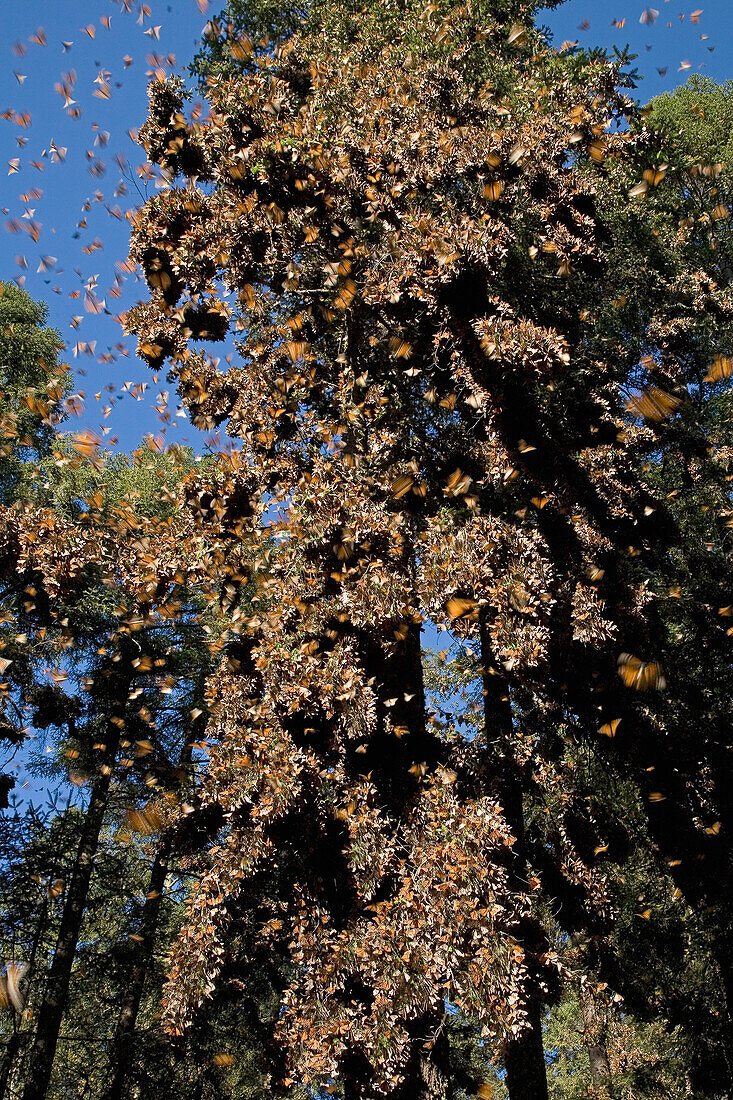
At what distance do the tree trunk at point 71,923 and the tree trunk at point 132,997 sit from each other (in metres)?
0.77

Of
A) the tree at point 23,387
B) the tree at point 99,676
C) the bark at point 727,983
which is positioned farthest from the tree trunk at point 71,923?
the bark at point 727,983

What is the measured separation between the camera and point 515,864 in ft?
20.3

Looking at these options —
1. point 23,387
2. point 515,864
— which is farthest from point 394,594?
point 23,387

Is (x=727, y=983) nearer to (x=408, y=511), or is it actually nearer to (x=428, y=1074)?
(x=428, y=1074)

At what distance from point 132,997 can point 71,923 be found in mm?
1676

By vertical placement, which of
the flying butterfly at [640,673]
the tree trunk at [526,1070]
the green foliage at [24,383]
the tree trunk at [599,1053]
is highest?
the green foliage at [24,383]

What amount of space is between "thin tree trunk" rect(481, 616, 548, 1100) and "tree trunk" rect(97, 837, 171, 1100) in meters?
3.92

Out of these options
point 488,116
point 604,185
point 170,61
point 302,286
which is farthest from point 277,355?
point 604,185

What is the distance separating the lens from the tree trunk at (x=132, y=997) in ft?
27.1

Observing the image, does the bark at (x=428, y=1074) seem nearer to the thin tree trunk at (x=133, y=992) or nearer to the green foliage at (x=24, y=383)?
the thin tree trunk at (x=133, y=992)

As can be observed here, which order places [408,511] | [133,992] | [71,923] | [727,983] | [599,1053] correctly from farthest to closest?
[599,1053] < [727,983] < [133,992] < [71,923] < [408,511]

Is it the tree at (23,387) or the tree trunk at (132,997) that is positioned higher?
the tree at (23,387)

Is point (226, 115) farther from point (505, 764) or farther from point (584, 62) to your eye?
point (505, 764)

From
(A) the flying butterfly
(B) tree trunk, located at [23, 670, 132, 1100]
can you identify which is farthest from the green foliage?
(A) the flying butterfly
